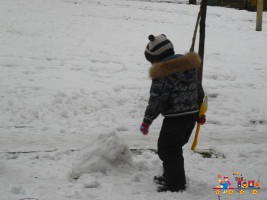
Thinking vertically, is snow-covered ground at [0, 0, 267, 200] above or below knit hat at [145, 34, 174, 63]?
below

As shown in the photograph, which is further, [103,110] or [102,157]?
[103,110]

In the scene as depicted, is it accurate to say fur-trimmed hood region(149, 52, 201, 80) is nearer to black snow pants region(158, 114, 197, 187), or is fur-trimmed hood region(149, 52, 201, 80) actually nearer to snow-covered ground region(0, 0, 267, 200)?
black snow pants region(158, 114, 197, 187)

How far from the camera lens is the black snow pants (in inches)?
159

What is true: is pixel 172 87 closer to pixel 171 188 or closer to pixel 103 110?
pixel 171 188

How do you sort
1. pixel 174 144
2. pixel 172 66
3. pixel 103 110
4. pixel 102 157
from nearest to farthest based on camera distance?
pixel 172 66 → pixel 174 144 → pixel 102 157 → pixel 103 110

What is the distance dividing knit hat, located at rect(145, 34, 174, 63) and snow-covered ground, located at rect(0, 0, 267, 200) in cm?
114

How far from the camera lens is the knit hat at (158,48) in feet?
13.0

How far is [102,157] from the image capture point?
14.8 ft

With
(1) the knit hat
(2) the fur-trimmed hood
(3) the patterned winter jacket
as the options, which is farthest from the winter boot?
(1) the knit hat

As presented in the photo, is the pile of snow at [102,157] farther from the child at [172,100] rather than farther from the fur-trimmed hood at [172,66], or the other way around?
the fur-trimmed hood at [172,66]

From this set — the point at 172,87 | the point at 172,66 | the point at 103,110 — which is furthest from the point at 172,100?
the point at 103,110

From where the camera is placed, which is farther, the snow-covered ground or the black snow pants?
the snow-covered ground

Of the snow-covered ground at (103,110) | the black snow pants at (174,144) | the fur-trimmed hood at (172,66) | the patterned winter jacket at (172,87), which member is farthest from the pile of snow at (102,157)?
the fur-trimmed hood at (172,66)

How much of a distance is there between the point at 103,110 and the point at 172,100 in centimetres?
319
